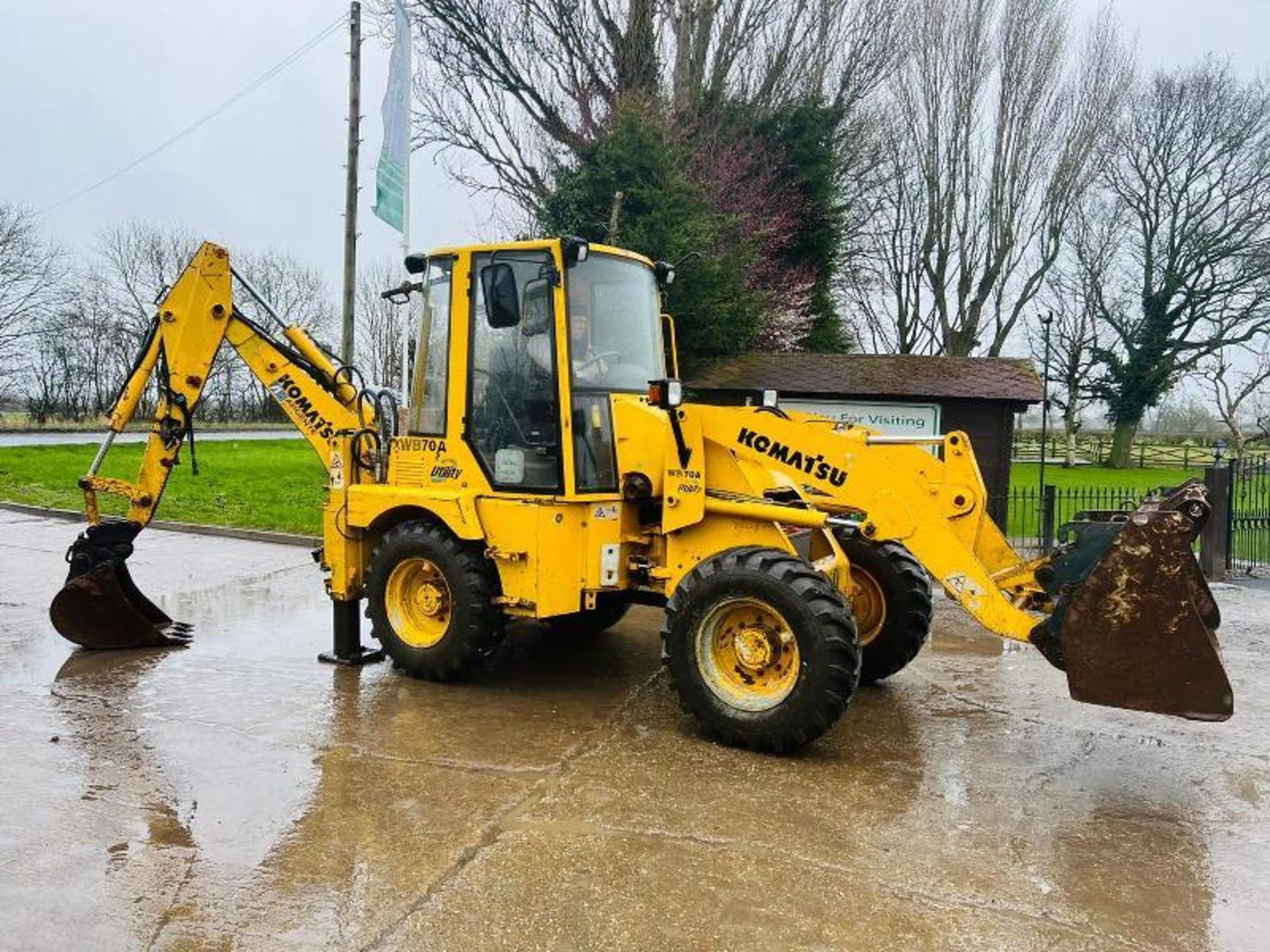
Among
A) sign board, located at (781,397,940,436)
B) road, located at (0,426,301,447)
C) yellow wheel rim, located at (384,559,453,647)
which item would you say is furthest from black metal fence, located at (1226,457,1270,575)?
road, located at (0,426,301,447)

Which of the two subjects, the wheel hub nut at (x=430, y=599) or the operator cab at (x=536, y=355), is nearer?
the operator cab at (x=536, y=355)

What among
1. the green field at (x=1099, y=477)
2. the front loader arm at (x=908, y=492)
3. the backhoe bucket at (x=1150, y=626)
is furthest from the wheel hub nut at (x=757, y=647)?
the green field at (x=1099, y=477)

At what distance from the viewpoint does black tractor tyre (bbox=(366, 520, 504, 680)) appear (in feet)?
20.1

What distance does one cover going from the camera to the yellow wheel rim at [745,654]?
5254mm

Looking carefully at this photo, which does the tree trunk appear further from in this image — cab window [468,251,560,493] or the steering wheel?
cab window [468,251,560,493]

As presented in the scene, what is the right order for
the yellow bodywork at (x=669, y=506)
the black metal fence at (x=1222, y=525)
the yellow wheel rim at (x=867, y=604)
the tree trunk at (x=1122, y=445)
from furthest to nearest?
the tree trunk at (x=1122, y=445)
the black metal fence at (x=1222, y=525)
the yellow wheel rim at (x=867, y=604)
the yellow bodywork at (x=669, y=506)

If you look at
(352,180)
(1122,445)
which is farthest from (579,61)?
(1122,445)

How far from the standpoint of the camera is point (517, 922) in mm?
3467

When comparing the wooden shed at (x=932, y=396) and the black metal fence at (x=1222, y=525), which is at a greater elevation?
the wooden shed at (x=932, y=396)

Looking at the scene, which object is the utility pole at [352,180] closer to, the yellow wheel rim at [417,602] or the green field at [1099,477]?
the yellow wheel rim at [417,602]

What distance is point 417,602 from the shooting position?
6598 millimetres

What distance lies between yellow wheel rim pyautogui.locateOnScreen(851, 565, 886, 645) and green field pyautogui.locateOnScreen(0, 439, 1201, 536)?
4.38 m

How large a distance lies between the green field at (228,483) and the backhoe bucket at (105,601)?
1.59 m

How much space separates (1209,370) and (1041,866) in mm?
35671
